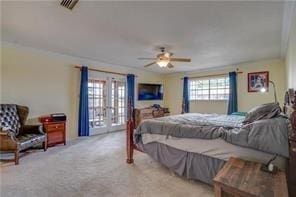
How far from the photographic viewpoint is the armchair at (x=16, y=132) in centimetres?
318

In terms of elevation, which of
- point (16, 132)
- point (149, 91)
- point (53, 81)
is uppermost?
point (53, 81)

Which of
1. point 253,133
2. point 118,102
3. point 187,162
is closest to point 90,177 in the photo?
point 187,162

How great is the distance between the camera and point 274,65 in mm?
5199

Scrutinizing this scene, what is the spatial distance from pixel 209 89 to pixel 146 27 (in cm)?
462

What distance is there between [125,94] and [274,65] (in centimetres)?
476

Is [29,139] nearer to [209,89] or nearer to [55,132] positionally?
[55,132]

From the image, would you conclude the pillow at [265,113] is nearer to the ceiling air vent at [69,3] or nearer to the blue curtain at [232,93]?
the ceiling air vent at [69,3]

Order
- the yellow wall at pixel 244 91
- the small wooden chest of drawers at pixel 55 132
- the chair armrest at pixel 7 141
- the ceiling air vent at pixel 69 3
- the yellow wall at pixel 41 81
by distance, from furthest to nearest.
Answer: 1. the yellow wall at pixel 244 91
2. the small wooden chest of drawers at pixel 55 132
3. the yellow wall at pixel 41 81
4. the chair armrest at pixel 7 141
5. the ceiling air vent at pixel 69 3

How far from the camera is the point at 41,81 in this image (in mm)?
4449

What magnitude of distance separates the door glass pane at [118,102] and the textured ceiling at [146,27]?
78.9 inches

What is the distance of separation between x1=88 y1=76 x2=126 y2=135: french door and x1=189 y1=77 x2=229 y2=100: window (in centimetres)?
280

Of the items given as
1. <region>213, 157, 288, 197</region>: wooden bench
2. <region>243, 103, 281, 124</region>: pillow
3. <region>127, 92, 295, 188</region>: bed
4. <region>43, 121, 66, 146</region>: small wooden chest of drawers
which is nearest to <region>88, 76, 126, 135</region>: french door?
<region>43, 121, 66, 146</region>: small wooden chest of drawers

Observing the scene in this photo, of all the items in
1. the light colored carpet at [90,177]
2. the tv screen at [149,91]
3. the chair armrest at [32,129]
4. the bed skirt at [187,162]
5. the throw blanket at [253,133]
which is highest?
the tv screen at [149,91]

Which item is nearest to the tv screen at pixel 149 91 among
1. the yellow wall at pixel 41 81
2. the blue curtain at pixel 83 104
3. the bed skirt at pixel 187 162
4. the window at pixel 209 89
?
the window at pixel 209 89
